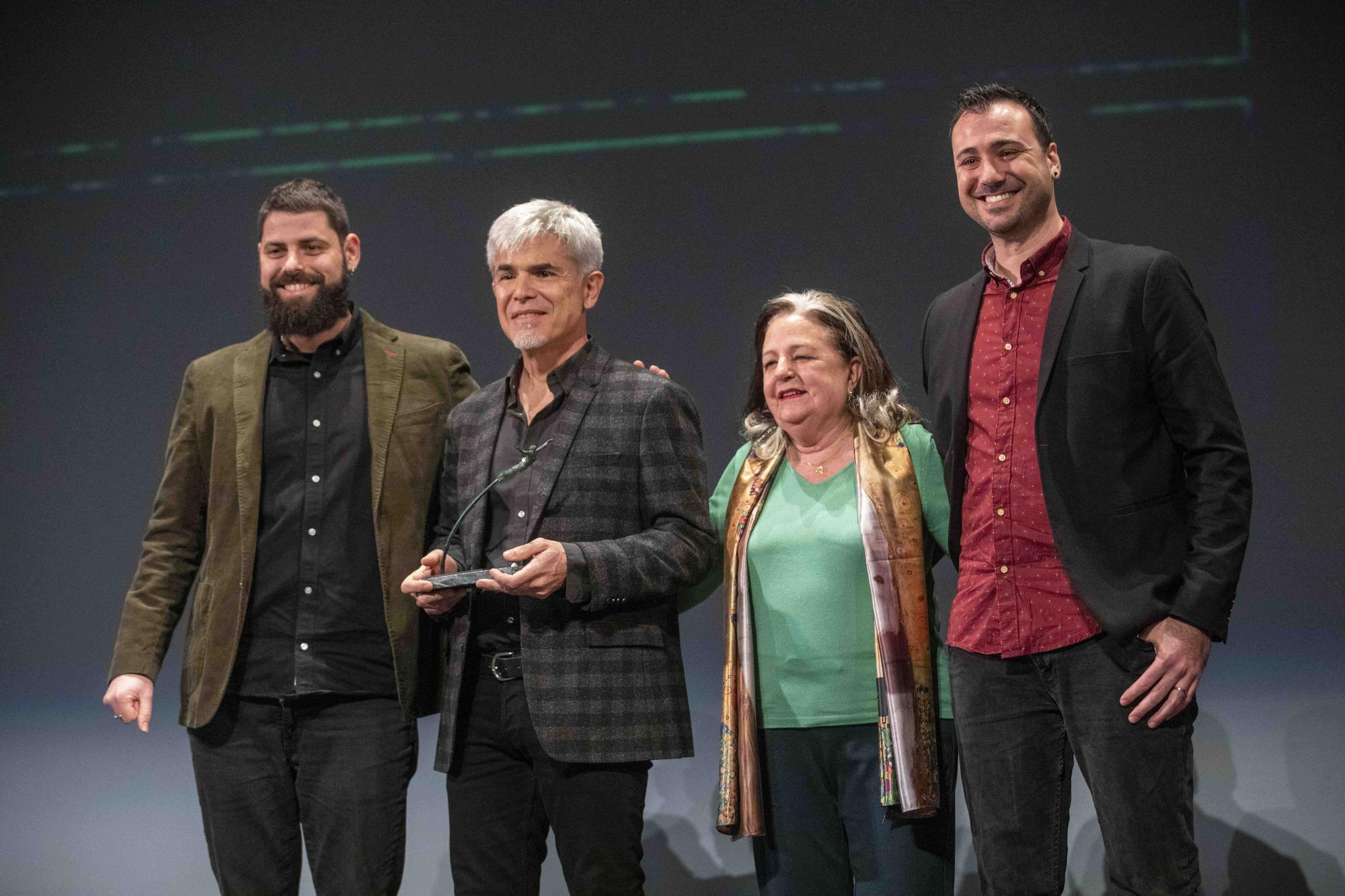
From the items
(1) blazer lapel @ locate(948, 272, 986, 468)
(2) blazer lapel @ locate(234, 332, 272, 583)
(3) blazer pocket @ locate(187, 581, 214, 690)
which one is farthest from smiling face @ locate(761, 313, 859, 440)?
(3) blazer pocket @ locate(187, 581, 214, 690)

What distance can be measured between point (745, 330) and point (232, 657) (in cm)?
169

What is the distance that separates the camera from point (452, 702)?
210 cm

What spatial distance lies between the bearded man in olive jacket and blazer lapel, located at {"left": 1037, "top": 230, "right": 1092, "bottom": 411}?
1.17 meters

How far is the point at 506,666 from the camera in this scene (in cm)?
209

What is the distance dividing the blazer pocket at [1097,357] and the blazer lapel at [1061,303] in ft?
0.10

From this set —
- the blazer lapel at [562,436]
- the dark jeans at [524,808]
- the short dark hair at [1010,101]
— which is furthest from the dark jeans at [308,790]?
the short dark hair at [1010,101]

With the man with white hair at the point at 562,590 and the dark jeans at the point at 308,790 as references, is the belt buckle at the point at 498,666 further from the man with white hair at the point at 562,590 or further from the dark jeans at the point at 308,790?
the dark jeans at the point at 308,790

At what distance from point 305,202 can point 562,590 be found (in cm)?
98

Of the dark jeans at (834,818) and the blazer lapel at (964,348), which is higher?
the blazer lapel at (964,348)

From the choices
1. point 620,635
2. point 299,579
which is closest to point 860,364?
point 620,635

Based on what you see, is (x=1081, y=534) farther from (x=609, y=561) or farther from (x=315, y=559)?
(x=315, y=559)

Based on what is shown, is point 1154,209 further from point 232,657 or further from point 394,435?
point 232,657

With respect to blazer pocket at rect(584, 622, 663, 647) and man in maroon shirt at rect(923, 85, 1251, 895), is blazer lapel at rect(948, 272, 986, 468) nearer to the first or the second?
man in maroon shirt at rect(923, 85, 1251, 895)

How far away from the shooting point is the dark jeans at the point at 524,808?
6.54 feet
